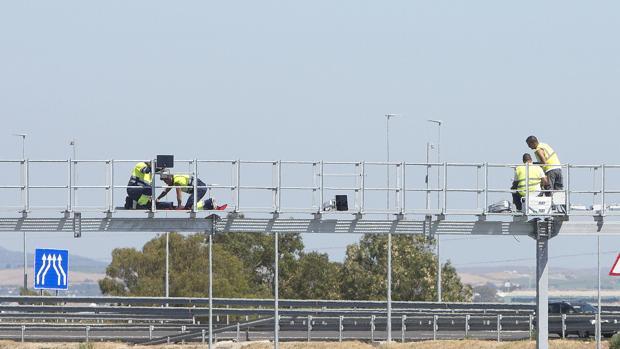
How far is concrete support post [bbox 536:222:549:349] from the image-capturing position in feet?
129

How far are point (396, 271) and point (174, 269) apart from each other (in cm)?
1665

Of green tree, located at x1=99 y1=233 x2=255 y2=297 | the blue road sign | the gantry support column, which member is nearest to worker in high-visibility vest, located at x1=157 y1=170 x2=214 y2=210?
the gantry support column

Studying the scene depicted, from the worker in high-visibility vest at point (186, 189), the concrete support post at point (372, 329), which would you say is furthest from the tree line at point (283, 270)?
the worker in high-visibility vest at point (186, 189)

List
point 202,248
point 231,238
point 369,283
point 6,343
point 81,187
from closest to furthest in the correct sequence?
point 81,187 < point 6,343 < point 369,283 < point 202,248 < point 231,238

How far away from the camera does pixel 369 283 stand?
9544cm

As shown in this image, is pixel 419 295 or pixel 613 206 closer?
pixel 613 206

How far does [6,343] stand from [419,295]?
1759 inches

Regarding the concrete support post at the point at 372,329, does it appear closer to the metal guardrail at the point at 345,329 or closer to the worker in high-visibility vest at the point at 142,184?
the metal guardrail at the point at 345,329

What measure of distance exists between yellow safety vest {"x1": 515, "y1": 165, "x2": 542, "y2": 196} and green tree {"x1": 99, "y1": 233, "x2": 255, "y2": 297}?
58175 millimetres

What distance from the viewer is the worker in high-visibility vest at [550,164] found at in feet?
127

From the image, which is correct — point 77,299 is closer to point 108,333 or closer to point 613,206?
point 108,333

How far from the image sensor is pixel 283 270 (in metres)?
107

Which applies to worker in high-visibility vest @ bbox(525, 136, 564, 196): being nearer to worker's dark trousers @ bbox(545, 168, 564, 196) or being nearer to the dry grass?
worker's dark trousers @ bbox(545, 168, 564, 196)

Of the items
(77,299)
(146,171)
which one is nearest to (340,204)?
(146,171)
